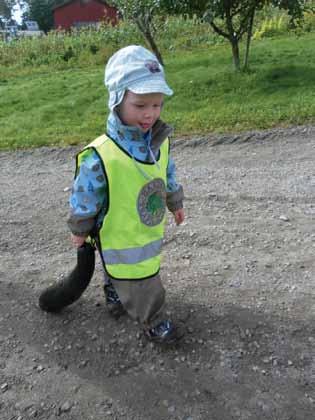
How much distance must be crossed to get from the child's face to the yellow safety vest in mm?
148

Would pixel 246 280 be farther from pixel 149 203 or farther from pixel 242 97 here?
pixel 242 97

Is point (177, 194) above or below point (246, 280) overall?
above

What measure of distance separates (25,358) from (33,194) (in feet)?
8.42

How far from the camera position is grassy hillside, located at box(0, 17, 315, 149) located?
22.5ft

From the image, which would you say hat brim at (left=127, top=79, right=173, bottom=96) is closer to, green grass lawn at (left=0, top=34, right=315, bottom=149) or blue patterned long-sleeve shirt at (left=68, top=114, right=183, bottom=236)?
blue patterned long-sleeve shirt at (left=68, top=114, right=183, bottom=236)

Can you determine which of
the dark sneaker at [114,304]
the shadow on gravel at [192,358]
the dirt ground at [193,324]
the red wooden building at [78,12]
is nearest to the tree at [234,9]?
the dirt ground at [193,324]

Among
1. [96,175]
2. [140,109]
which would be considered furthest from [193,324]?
[140,109]

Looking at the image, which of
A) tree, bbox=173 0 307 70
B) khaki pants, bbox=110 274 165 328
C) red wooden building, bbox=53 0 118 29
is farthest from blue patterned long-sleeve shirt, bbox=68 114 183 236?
red wooden building, bbox=53 0 118 29

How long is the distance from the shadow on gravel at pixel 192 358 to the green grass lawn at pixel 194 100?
3.87 meters

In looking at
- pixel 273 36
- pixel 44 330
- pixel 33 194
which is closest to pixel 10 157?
pixel 33 194

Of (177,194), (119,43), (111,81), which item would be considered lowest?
(119,43)

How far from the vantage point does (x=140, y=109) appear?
90.4 inches

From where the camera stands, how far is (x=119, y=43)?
1845 centimetres

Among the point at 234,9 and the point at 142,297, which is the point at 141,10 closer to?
the point at 234,9
